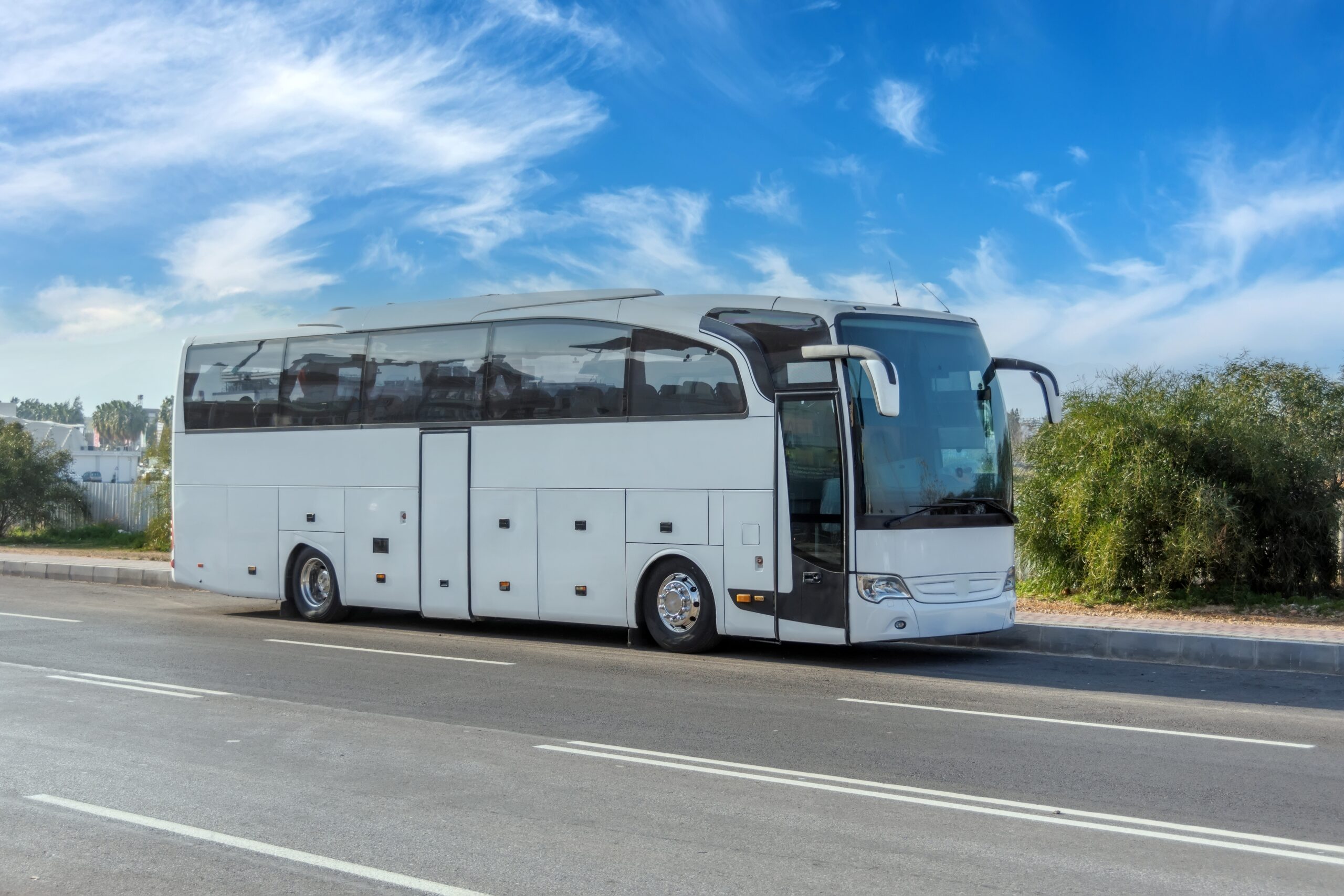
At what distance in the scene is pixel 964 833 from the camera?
Result: 6.20m

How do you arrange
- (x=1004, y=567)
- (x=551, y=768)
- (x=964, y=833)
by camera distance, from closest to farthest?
(x=964, y=833)
(x=551, y=768)
(x=1004, y=567)

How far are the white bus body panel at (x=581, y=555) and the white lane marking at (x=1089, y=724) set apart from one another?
3854 millimetres

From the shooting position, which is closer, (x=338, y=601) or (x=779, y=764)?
(x=779, y=764)

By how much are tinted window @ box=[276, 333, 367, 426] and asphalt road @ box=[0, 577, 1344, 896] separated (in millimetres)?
3894

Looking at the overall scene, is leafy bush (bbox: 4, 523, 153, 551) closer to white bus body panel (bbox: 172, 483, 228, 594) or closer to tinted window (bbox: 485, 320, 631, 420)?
white bus body panel (bbox: 172, 483, 228, 594)

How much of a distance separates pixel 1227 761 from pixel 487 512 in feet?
29.0

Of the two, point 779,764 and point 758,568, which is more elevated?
point 758,568

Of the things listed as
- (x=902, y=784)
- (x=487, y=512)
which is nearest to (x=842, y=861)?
(x=902, y=784)

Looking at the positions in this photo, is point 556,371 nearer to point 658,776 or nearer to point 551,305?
point 551,305

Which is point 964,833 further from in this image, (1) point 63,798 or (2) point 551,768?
(1) point 63,798

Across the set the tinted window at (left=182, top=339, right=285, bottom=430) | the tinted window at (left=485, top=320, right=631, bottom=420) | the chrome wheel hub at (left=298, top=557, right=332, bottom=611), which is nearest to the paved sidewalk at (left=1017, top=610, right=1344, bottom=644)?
the tinted window at (left=485, top=320, right=631, bottom=420)

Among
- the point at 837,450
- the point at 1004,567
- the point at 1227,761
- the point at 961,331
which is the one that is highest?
the point at 961,331

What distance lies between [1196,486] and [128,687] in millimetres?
12453

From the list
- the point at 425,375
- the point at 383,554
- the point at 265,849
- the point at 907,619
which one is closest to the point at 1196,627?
the point at 907,619
